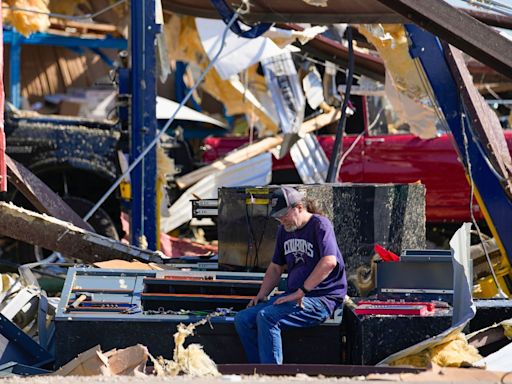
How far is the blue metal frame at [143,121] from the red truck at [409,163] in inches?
167

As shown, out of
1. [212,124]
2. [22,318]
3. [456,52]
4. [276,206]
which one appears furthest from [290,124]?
[276,206]

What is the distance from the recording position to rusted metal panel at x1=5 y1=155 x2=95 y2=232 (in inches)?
423

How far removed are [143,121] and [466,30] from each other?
4.21m

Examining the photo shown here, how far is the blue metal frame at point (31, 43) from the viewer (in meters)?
18.8

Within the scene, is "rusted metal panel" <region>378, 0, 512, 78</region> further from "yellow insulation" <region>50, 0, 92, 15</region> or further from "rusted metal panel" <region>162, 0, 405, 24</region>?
"yellow insulation" <region>50, 0, 92, 15</region>

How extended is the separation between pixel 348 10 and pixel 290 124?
5.18 metres

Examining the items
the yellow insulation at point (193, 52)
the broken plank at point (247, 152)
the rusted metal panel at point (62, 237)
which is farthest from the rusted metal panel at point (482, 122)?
the broken plank at point (247, 152)

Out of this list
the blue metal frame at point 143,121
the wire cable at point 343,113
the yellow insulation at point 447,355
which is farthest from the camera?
the wire cable at point 343,113

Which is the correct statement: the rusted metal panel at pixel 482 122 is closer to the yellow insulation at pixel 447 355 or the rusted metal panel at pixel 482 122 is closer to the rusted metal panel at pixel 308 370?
the yellow insulation at pixel 447 355

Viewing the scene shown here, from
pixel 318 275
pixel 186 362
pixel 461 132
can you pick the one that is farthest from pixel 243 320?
pixel 461 132

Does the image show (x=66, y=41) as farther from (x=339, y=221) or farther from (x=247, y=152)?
(x=339, y=221)

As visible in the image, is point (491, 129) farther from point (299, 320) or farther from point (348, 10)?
point (299, 320)

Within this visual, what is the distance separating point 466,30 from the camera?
25.4ft

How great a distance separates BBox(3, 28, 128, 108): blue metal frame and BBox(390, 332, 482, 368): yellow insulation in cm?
1240
